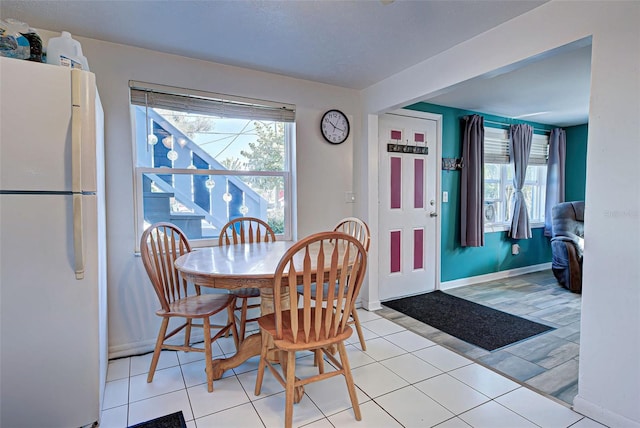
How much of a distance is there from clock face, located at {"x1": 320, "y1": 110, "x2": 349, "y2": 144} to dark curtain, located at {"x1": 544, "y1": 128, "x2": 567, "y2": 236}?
11.8ft

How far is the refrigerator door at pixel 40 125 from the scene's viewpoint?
1396 mm

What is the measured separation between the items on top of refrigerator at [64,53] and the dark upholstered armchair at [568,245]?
16.4 feet

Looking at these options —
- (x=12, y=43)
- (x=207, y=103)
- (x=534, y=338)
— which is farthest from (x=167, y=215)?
(x=534, y=338)

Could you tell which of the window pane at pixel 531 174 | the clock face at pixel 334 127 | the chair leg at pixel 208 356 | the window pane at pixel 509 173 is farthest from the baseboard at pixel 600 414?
the window pane at pixel 531 174

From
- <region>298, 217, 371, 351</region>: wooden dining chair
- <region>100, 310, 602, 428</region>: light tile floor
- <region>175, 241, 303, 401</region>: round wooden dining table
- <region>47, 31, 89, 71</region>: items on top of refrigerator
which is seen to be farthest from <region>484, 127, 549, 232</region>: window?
<region>47, 31, 89, 71</region>: items on top of refrigerator

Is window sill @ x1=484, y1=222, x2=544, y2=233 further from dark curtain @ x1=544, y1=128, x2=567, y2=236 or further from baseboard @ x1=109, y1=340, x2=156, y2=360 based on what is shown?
baseboard @ x1=109, y1=340, x2=156, y2=360

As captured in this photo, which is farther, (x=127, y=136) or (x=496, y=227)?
(x=496, y=227)

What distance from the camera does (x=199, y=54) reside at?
2.46 metres

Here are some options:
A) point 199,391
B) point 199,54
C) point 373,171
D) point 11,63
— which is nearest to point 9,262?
point 11,63

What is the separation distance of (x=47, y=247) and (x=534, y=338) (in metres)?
3.32

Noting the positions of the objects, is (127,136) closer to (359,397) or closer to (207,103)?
(207,103)

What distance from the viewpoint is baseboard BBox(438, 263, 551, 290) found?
4.02 m

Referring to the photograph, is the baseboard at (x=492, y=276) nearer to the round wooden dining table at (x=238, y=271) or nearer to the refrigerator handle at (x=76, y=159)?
the round wooden dining table at (x=238, y=271)

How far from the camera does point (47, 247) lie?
148cm
